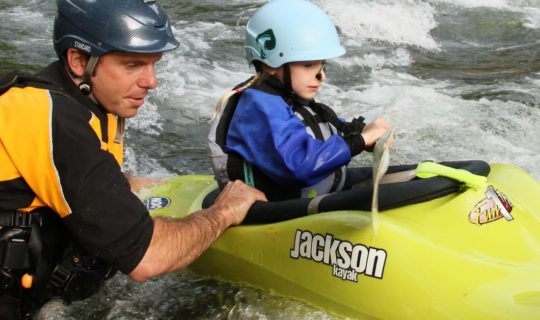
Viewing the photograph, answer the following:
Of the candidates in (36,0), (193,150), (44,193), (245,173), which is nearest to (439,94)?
(193,150)

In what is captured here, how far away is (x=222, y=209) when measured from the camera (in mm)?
2986

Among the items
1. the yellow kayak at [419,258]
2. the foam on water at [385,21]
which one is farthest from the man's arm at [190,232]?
the foam on water at [385,21]

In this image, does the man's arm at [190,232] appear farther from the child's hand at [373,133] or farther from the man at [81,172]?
the child's hand at [373,133]

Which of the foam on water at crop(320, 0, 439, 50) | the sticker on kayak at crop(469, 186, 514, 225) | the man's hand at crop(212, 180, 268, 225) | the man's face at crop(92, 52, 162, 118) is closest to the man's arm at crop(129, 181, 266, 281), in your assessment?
the man's hand at crop(212, 180, 268, 225)

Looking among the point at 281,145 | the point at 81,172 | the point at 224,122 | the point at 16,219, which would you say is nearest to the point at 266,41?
the point at 224,122

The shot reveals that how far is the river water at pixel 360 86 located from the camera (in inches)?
129

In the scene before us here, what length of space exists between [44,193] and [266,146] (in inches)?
37.9

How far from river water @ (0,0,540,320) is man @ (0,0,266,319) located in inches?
17.2

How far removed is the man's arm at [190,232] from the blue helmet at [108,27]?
25.4 inches

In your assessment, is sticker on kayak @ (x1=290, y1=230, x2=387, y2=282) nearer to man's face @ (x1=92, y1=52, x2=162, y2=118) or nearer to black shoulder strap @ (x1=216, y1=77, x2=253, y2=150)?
black shoulder strap @ (x1=216, y1=77, x2=253, y2=150)

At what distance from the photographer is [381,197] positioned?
2.71m

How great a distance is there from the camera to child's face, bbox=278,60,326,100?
3115 millimetres

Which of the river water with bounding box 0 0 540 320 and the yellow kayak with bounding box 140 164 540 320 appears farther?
the river water with bounding box 0 0 540 320

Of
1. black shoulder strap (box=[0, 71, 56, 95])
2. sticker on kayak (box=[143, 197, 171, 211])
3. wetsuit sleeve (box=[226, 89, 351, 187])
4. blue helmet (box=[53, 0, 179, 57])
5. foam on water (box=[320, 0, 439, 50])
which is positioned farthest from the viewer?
foam on water (box=[320, 0, 439, 50])
